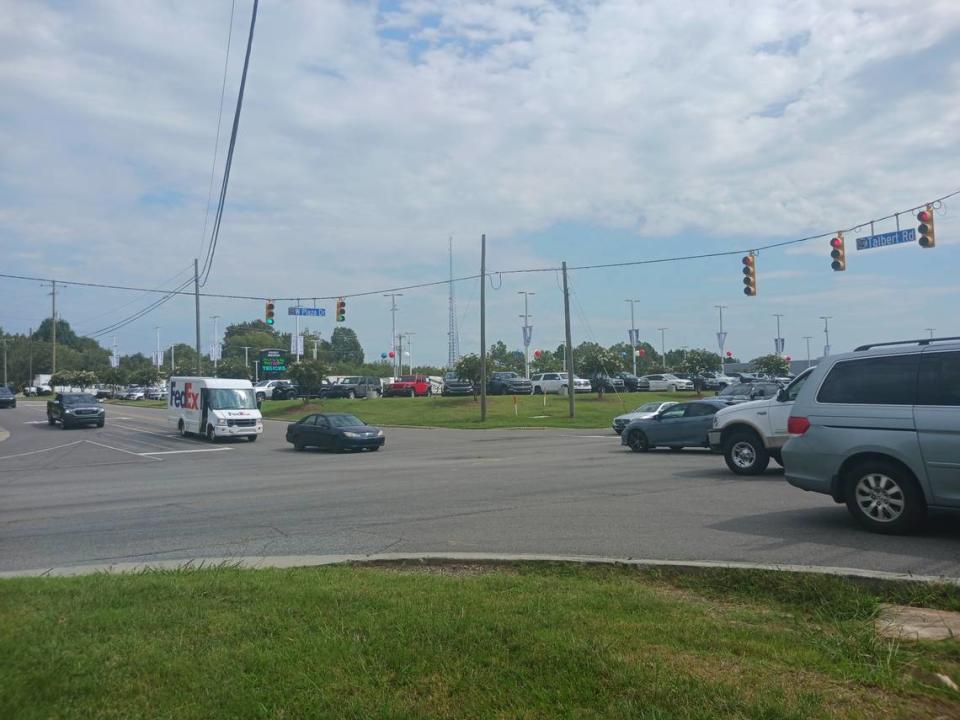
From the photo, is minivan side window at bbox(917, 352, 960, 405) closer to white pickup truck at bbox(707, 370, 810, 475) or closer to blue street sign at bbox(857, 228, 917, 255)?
white pickup truck at bbox(707, 370, 810, 475)

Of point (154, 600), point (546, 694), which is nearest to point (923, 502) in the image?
point (546, 694)

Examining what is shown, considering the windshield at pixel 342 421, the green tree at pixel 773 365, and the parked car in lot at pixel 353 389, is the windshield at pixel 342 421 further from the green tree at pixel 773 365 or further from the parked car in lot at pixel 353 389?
the green tree at pixel 773 365

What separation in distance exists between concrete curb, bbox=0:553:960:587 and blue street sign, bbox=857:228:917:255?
2147 cm

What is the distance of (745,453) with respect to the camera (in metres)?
15.4

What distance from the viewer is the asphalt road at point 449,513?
8523 mm

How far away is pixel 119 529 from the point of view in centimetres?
1130

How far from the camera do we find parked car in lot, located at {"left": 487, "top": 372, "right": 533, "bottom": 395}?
197ft

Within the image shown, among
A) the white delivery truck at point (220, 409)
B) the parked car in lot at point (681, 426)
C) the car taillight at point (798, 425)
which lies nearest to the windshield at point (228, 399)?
the white delivery truck at point (220, 409)

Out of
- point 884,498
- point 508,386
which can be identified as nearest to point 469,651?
point 884,498

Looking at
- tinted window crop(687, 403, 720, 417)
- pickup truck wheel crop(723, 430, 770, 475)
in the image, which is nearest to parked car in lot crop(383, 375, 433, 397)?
tinted window crop(687, 403, 720, 417)

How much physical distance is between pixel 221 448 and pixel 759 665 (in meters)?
29.2

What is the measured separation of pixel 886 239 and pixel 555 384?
39.7 meters

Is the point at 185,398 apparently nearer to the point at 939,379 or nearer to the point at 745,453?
the point at 745,453

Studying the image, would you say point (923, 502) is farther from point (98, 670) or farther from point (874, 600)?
point (98, 670)
